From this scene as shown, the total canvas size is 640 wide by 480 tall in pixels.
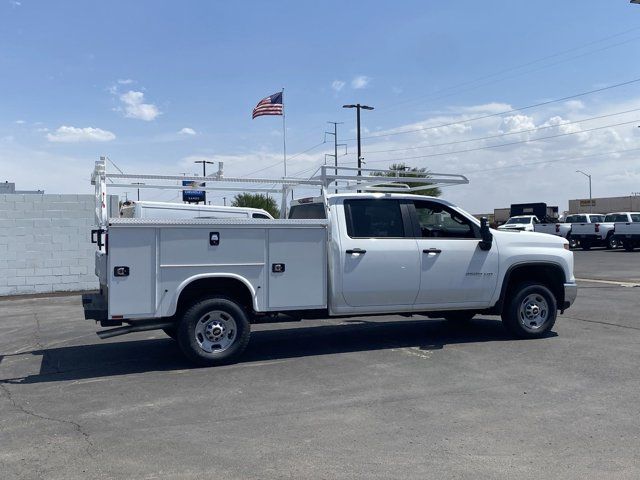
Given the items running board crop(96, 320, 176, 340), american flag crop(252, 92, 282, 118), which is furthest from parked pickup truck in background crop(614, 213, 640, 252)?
running board crop(96, 320, 176, 340)

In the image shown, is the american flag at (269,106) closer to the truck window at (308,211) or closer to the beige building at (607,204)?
the truck window at (308,211)

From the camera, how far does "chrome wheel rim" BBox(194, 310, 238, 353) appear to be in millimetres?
7453

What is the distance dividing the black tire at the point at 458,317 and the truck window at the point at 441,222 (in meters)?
1.42

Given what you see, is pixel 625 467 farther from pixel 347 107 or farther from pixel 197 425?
pixel 347 107

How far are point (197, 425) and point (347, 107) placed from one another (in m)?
45.3

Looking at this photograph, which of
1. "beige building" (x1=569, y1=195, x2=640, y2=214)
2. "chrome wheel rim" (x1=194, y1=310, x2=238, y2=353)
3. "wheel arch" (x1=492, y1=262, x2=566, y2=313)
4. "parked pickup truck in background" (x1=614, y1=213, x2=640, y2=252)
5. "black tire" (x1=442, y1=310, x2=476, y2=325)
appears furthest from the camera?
"beige building" (x1=569, y1=195, x2=640, y2=214)

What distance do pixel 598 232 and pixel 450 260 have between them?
1132 inches

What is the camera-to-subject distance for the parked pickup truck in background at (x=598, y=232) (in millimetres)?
33875

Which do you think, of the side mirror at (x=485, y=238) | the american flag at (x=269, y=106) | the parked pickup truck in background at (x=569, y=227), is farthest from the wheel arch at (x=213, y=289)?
the parked pickup truck in background at (x=569, y=227)

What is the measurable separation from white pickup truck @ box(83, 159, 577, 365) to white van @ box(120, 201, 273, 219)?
3.26 metres

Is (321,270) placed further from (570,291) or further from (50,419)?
(570,291)

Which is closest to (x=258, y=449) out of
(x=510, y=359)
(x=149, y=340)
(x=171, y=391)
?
(x=171, y=391)

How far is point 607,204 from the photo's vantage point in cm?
9144

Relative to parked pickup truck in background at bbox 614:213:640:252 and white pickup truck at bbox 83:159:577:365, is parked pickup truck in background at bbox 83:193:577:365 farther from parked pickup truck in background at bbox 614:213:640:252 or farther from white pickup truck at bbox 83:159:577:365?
parked pickup truck in background at bbox 614:213:640:252
